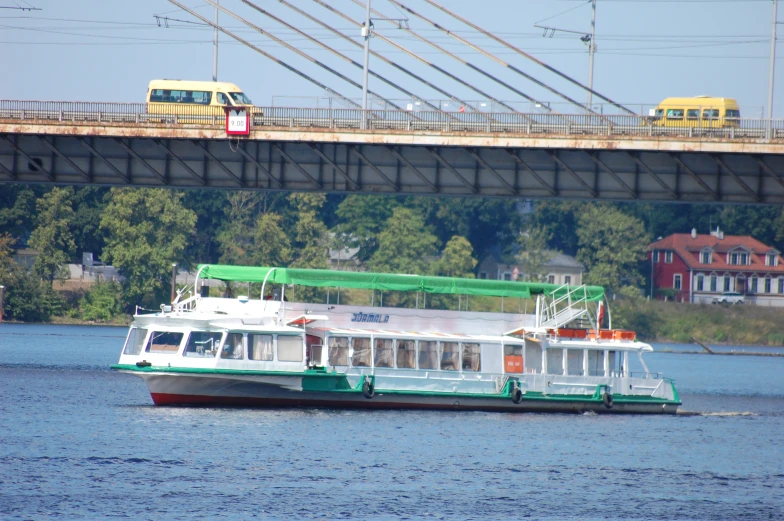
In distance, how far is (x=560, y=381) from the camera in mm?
50750

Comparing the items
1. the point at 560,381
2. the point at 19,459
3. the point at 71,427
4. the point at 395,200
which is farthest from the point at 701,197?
the point at 395,200

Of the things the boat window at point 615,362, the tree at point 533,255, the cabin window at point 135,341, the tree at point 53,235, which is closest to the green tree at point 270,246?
the tree at point 53,235

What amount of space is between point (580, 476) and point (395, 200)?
102m

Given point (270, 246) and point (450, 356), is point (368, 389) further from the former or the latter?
point (270, 246)

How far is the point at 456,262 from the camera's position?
130 metres

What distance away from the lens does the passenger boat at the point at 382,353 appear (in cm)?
4572

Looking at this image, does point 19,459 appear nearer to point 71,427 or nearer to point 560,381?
point 71,427

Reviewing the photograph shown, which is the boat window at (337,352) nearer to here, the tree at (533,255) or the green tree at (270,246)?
the green tree at (270,246)

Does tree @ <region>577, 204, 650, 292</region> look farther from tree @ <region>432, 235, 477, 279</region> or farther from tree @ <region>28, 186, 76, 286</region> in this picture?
tree @ <region>28, 186, 76, 286</region>

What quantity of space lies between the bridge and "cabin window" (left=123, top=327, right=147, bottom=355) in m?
16.2

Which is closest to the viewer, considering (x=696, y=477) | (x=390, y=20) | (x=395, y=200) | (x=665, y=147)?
(x=696, y=477)

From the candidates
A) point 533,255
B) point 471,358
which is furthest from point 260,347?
point 533,255

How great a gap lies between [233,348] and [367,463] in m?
9.77

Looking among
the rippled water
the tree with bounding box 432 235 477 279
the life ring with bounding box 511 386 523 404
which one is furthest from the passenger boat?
the tree with bounding box 432 235 477 279
